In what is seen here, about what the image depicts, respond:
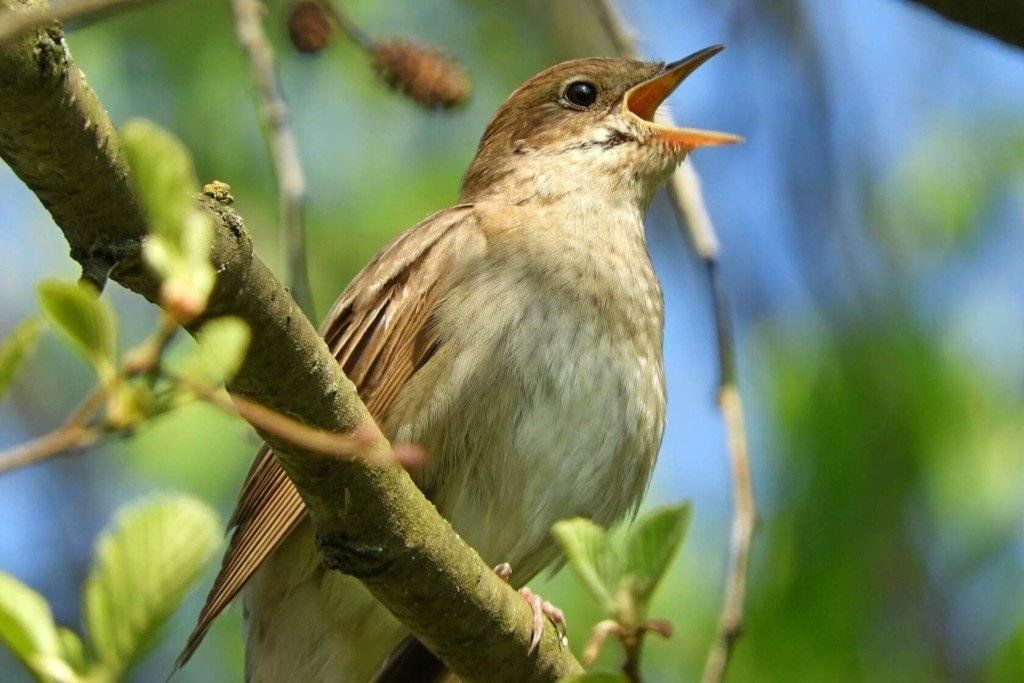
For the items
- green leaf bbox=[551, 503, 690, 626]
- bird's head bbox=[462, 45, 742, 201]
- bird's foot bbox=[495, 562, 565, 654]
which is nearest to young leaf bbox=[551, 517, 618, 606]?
green leaf bbox=[551, 503, 690, 626]

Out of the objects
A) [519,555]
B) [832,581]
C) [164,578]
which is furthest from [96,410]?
[832,581]

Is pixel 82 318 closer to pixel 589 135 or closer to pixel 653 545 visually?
pixel 653 545

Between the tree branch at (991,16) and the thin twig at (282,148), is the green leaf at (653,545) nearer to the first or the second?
the thin twig at (282,148)

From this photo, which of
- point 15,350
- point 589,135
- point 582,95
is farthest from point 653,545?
point 582,95

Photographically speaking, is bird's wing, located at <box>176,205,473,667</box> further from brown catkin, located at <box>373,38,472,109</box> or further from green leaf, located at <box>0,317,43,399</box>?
green leaf, located at <box>0,317,43,399</box>

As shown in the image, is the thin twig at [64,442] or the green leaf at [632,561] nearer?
the thin twig at [64,442]

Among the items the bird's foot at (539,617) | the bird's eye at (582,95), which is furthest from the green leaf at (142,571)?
the bird's eye at (582,95)

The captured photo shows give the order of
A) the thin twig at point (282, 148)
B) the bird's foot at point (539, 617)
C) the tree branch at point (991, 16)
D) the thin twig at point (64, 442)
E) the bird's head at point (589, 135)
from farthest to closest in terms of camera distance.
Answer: the bird's head at point (589, 135)
the thin twig at point (282, 148)
the tree branch at point (991, 16)
the bird's foot at point (539, 617)
the thin twig at point (64, 442)
